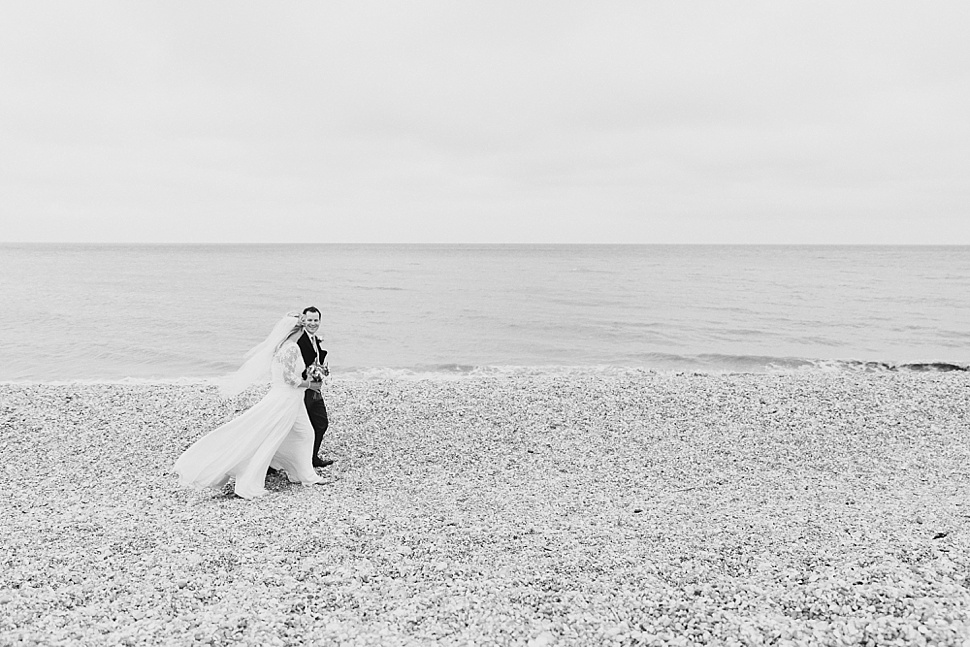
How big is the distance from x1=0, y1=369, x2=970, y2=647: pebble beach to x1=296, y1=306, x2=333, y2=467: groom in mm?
463

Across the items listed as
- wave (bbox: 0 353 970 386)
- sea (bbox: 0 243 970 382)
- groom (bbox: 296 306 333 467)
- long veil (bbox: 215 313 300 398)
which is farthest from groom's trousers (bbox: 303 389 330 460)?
sea (bbox: 0 243 970 382)

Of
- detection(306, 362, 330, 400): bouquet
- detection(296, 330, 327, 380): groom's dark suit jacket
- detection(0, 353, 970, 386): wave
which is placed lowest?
detection(0, 353, 970, 386): wave

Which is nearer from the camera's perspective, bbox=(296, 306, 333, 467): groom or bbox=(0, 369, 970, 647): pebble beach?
bbox=(0, 369, 970, 647): pebble beach

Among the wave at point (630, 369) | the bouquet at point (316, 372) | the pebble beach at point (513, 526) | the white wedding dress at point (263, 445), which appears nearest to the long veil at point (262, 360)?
the white wedding dress at point (263, 445)

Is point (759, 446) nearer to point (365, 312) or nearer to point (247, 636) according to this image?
point (247, 636)

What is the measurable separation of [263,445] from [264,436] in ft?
0.33

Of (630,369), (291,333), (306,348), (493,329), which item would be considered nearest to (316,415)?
(306,348)

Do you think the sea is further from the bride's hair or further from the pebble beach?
the bride's hair

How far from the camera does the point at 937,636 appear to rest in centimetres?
368

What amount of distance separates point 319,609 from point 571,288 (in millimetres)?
38625

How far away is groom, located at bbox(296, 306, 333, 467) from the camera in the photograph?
7.95 m

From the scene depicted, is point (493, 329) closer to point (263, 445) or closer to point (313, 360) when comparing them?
point (313, 360)

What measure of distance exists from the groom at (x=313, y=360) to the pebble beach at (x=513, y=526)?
1.52 feet

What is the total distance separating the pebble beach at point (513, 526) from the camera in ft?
13.5
